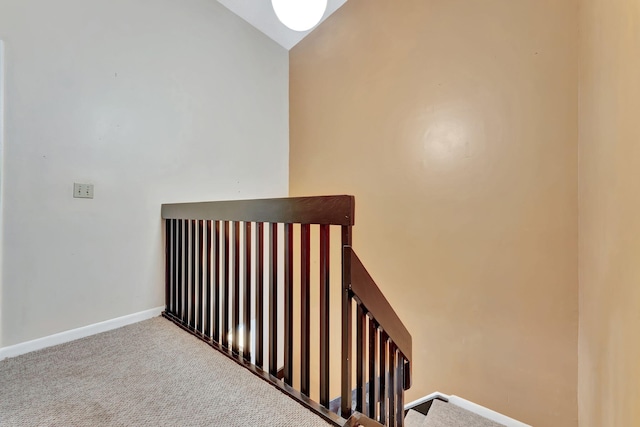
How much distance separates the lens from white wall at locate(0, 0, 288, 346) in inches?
68.5

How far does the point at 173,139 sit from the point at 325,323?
2015mm

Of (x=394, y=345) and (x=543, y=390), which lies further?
(x=543, y=390)

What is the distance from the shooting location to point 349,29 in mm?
2895

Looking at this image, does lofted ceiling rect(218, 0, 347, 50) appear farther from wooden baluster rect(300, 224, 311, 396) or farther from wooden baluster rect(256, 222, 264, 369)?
wooden baluster rect(300, 224, 311, 396)

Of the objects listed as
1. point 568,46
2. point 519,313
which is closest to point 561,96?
point 568,46

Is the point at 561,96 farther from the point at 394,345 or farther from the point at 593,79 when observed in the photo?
the point at 394,345

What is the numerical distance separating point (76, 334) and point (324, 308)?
1.84m

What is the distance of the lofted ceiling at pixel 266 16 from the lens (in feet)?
9.24

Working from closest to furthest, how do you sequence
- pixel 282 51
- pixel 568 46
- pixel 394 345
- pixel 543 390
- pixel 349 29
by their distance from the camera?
pixel 394 345 < pixel 568 46 < pixel 543 390 < pixel 349 29 < pixel 282 51

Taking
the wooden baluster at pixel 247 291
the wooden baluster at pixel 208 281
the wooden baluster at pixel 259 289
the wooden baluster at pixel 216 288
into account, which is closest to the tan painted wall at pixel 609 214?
the wooden baluster at pixel 259 289

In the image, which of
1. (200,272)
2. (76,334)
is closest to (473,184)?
(200,272)

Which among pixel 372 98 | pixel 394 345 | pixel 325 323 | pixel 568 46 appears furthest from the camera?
pixel 372 98

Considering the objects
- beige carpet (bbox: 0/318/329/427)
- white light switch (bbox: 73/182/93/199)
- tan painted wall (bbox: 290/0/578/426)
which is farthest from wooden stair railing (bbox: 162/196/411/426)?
tan painted wall (bbox: 290/0/578/426)

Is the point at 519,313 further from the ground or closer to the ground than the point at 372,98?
closer to the ground
